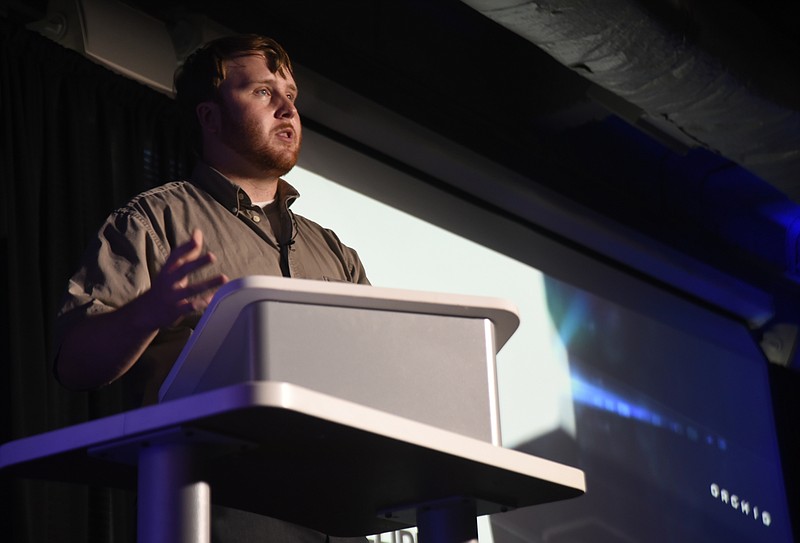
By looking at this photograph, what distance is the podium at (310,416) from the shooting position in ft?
3.05

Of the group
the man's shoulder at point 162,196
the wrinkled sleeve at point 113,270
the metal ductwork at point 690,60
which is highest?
the metal ductwork at point 690,60

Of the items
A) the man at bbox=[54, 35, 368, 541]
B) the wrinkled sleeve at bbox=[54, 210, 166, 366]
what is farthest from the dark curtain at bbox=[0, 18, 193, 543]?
the wrinkled sleeve at bbox=[54, 210, 166, 366]

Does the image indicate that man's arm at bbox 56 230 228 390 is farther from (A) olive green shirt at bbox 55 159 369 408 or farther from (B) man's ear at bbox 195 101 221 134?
(B) man's ear at bbox 195 101 221 134

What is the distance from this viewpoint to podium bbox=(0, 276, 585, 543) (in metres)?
0.93

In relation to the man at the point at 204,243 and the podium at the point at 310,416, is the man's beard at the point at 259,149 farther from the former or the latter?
the podium at the point at 310,416

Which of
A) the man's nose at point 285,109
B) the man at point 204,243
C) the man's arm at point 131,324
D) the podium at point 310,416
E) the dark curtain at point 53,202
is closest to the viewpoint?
the podium at point 310,416

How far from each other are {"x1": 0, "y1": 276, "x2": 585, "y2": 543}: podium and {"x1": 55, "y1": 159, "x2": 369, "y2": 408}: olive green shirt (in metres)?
0.31

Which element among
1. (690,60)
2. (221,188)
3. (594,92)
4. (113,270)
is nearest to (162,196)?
(221,188)

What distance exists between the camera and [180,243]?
1407 millimetres

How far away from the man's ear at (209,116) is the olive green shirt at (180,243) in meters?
0.10

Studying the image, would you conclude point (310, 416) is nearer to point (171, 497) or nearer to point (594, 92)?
point (171, 497)

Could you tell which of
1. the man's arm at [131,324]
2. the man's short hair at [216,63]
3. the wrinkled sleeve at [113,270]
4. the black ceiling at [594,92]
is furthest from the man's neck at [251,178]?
the black ceiling at [594,92]

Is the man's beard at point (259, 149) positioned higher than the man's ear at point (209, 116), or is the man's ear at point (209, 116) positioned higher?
the man's ear at point (209, 116)

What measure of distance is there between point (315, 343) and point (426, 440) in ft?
0.45
